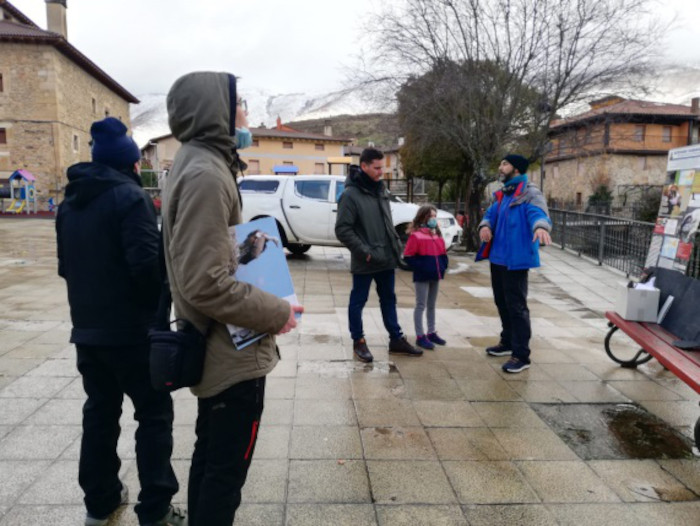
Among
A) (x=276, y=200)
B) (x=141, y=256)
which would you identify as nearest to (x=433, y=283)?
(x=141, y=256)

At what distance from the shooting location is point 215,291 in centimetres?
168

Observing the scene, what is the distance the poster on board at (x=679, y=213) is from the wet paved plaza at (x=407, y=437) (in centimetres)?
106

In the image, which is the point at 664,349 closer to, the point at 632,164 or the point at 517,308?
the point at 517,308

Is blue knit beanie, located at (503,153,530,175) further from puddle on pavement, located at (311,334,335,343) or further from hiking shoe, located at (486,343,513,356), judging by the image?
puddle on pavement, located at (311,334,335,343)

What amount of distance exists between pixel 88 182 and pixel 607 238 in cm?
1127

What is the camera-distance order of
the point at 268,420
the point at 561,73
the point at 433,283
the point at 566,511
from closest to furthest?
the point at 566,511
the point at 268,420
the point at 433,283
the point at 561,73

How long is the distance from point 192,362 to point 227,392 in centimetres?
16

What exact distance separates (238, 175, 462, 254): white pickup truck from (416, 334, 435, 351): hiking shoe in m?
5.68

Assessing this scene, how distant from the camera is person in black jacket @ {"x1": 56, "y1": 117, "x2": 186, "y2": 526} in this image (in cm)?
222

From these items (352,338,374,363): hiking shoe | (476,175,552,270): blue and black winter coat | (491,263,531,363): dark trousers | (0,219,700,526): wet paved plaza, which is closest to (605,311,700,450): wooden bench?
(0,219,700,526): wet paved plaza

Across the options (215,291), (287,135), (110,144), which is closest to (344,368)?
(110,144)

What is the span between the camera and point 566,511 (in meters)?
2.61

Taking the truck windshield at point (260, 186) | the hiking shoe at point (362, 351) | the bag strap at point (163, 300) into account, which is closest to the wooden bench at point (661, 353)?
the hiking shoe at point (362, 351)

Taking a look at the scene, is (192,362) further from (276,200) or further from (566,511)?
(276,200)
